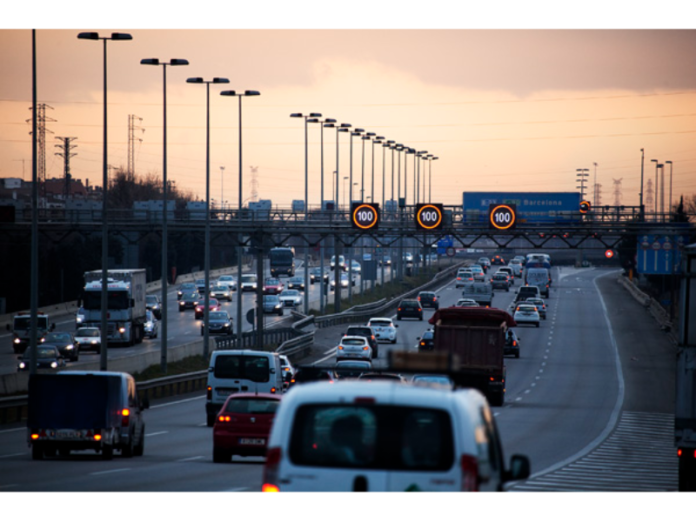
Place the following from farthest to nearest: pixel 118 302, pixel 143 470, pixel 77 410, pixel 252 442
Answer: pixel 118 302 < pixel 252 442 < pixel 77 410 < pixel 143 470

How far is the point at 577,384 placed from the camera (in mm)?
53750

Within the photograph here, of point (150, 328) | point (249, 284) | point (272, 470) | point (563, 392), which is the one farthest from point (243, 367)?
point (249, 284)

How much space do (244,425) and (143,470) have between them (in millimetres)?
2341

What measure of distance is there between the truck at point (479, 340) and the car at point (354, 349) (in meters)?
13.2

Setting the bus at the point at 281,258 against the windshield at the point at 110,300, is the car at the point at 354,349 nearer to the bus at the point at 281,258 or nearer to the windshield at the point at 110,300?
the windshield at the point at 110,300

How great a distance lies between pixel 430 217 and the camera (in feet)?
181

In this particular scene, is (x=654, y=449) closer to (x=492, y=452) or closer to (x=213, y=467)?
(x=213, y=467)

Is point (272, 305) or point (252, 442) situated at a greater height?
point (252, 442)

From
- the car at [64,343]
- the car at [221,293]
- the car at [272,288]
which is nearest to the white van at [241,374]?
the car at [64,343]

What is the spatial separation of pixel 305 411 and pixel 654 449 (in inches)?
963

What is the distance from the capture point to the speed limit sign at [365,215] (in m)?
54.9

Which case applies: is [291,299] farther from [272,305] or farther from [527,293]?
[527,293]
